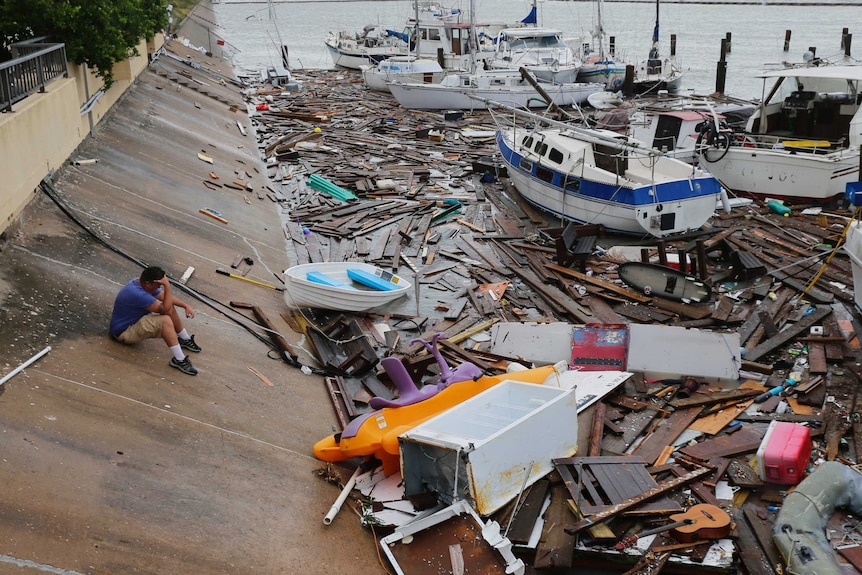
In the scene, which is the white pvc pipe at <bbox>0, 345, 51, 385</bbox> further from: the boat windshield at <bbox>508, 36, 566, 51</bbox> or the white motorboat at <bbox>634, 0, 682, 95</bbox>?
the white motorboat at <bbox>634, 0, 682, 95</bbox>

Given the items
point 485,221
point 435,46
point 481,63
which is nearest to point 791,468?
point 485,221

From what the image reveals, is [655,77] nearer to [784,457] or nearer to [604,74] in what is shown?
[604,74]

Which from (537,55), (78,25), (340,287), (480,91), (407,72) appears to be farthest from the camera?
(537,55)

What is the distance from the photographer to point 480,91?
45750mm

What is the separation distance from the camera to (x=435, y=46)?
5762 cm

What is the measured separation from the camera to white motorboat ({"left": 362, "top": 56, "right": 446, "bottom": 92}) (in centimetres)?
4862

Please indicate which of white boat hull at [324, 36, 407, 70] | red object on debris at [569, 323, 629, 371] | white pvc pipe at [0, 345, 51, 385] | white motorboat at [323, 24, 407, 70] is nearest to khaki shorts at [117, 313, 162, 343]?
white pvc pipe at [0, 345, 51, 385]

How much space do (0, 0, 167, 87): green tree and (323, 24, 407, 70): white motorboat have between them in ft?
135

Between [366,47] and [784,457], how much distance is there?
60.7 meters

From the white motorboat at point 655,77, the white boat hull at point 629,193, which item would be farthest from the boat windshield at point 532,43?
the white boat hull at point 629,193

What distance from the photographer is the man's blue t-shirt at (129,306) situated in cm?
1128

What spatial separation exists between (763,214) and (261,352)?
1742cm

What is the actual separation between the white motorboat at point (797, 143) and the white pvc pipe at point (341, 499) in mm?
17922

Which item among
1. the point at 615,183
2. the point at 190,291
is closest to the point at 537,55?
the point at 615,183
